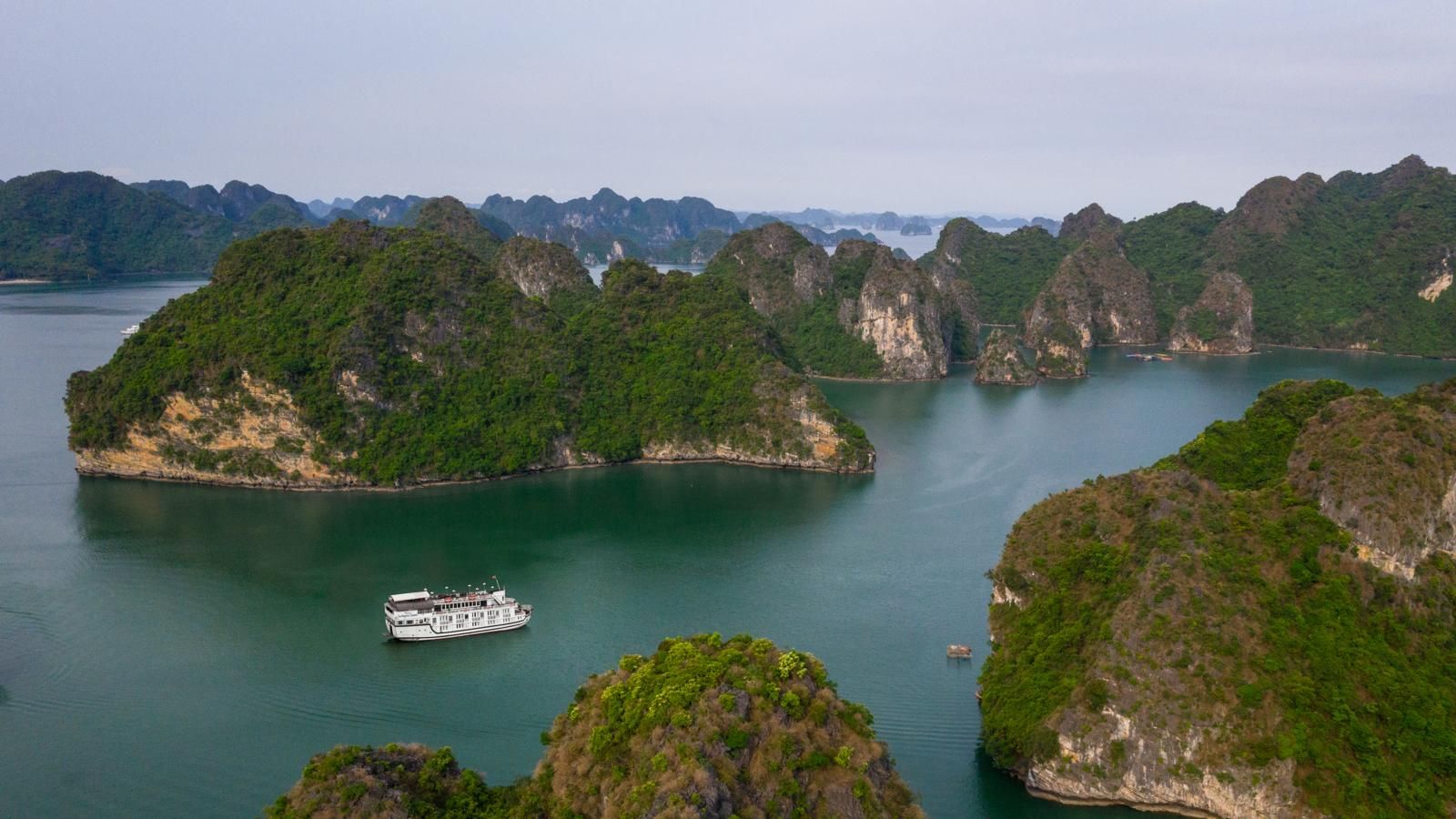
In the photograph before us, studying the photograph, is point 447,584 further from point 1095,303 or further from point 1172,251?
point 1172,251

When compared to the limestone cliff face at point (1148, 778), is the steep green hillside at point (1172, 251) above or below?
above

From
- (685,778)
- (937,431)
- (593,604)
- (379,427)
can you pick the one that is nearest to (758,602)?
(593,604)

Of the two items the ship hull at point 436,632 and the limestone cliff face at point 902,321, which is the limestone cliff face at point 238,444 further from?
the limestone cliff face at point 902,321

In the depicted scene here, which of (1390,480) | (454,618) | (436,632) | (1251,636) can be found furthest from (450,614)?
(1390,480)

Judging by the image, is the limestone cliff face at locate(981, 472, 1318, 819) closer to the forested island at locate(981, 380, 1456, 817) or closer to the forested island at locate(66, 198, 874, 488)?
the forested island at locate(981, 380, 1456, 817)

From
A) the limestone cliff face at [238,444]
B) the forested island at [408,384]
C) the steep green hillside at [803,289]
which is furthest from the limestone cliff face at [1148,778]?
the steep green hillside at [803,289]
